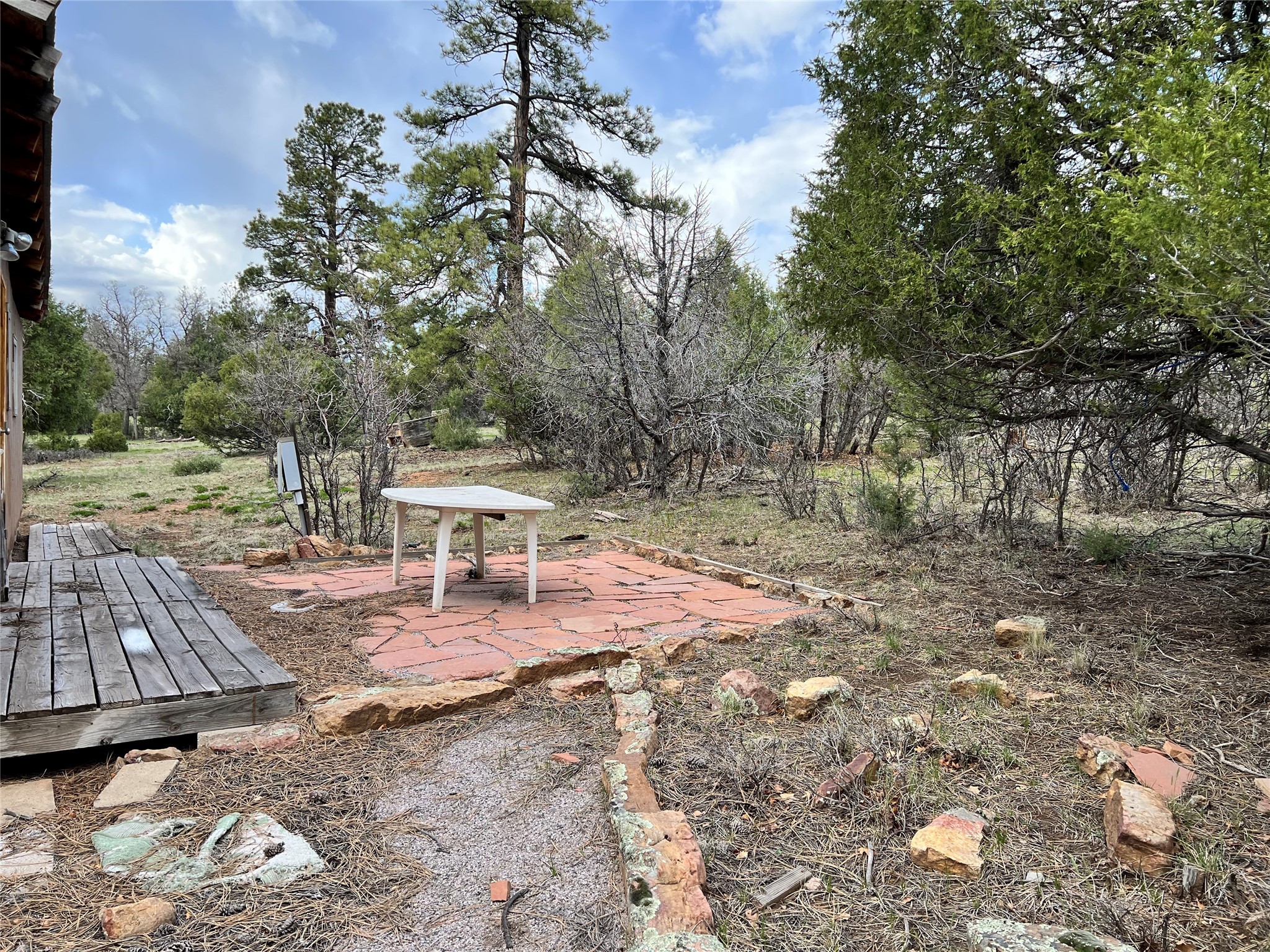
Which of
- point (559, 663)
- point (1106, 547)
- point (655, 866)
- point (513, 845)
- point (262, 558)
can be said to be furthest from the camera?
point (262, 558)

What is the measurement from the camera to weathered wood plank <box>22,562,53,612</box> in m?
3.99

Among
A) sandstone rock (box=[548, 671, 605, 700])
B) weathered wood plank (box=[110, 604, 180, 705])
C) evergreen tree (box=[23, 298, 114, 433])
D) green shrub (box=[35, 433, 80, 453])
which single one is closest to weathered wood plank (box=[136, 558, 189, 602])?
weathered wood plank (box=[110, 604, 180, 705])

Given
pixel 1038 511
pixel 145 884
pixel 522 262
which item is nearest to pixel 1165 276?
pixel 145 884

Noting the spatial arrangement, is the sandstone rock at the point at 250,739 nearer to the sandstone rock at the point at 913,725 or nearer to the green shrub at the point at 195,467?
the sandstone rock at the point at 913,725

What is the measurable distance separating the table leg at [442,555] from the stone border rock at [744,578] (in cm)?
224

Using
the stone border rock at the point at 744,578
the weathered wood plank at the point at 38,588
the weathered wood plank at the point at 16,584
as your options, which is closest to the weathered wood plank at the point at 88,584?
the weathered wood plank at the point at 38,588

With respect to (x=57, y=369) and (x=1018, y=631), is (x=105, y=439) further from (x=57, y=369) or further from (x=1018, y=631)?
(x=1018, y=631)

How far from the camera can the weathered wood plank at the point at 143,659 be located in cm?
264

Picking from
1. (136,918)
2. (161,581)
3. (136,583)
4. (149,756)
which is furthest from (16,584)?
(136,918)

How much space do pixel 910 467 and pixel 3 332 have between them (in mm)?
8103

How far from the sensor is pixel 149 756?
8.39ft

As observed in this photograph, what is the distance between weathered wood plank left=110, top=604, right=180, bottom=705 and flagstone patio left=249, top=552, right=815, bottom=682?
94cm

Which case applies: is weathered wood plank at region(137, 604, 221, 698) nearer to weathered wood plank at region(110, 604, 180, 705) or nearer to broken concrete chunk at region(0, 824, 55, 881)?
weathered wood plank at region(110, 604, 180, 705)

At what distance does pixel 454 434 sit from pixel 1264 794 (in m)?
18.8
